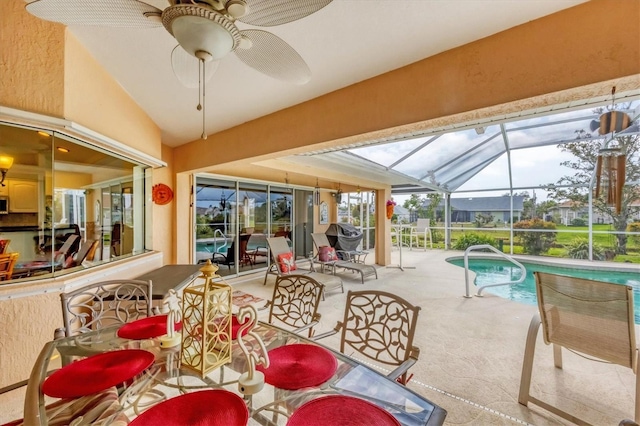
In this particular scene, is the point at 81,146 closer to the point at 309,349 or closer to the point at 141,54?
the point at 141,54

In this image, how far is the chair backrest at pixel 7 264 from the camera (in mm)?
2176

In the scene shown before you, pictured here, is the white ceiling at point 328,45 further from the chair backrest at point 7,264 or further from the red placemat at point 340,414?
the red placemat at point 340,414

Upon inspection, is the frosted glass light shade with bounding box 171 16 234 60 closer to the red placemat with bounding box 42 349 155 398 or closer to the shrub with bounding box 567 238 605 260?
the red placemat with bounding box 42 349 155 398

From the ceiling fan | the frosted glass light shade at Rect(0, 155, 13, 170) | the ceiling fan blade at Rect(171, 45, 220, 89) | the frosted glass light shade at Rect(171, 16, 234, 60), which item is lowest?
the frosted glass light shade at Rect(0, 155, 13, 170)

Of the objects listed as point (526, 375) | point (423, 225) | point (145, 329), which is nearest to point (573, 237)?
point (423, 225)

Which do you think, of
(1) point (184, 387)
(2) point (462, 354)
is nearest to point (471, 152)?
(2) point (462, 354)

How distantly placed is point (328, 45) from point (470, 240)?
38.7 ft

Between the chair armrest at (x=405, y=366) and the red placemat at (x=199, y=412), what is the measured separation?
27.8 inches

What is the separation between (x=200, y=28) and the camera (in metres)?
1.13

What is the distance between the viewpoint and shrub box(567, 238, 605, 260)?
866 centimetres

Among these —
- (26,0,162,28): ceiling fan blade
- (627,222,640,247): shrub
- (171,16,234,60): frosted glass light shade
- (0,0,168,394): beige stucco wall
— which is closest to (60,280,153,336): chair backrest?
(0,0,168,394): beige stucco wall

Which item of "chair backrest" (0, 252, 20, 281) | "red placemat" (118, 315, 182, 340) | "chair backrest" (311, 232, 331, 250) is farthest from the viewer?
"chair backrest" (311, 232, 331, 250)

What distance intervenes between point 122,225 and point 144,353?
3.06m

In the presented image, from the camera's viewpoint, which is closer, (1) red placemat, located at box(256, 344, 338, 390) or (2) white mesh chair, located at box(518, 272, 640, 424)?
(1) red placemat, located at box(256, 344, 338, 390)
